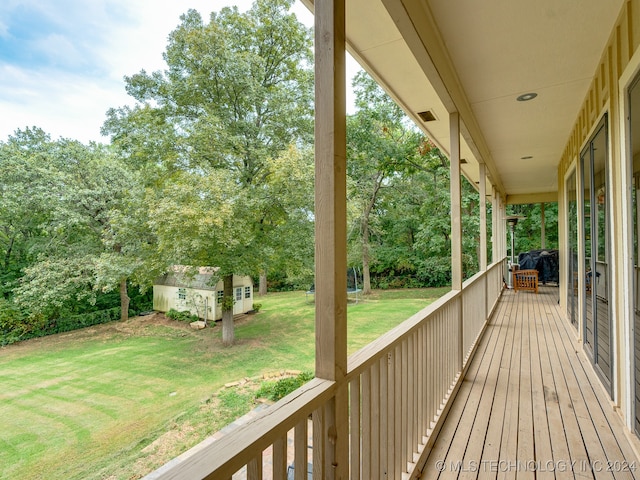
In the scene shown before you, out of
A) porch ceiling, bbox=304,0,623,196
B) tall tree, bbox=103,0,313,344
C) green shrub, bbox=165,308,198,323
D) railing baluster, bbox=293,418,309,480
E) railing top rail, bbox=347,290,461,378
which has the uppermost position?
tall tree, bbox=103,0,313,344

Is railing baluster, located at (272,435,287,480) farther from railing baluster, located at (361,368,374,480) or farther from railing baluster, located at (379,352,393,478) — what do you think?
railing baluster, located at (379,352,393,478)

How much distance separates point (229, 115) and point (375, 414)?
10.9 metres

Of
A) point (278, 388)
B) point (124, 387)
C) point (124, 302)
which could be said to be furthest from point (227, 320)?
point (278, 388)

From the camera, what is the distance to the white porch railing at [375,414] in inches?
26.6

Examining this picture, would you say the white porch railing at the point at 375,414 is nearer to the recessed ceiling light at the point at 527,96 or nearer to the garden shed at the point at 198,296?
the recessed ceiling light at the point at 527,96

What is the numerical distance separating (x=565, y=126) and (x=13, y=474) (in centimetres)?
956

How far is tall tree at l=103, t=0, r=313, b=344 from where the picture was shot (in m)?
9.26

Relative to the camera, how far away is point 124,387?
28.0 ft

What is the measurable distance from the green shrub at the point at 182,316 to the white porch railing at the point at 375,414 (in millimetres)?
11718

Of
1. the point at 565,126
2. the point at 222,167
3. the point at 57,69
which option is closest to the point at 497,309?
the point at 565,126

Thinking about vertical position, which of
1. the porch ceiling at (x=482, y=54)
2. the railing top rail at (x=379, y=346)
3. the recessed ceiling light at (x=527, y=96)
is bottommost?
the railing top rail at (x=379, y=346)

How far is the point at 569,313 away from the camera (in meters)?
4.91

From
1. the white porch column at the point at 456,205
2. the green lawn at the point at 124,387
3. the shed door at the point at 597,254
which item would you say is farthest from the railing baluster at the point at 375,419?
the green lawn at the point at 124,387

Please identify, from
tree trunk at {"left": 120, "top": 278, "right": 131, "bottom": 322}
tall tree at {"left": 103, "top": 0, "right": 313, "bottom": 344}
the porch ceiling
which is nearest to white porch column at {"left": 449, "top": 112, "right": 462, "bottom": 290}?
the porch ceiling
